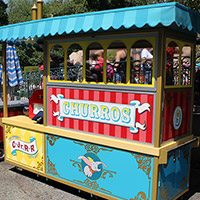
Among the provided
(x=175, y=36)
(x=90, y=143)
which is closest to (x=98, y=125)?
(x=90, y=143)

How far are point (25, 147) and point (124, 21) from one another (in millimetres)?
2869

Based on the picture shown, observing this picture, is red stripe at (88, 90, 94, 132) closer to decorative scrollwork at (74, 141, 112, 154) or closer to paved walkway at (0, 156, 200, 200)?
decorative scrollwork at (74, 141, 112, 154)

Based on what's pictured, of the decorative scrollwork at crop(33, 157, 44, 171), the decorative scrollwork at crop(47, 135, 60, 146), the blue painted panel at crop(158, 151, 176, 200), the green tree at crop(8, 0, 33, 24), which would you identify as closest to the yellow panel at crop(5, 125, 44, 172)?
the decorative scrollwork at crop(33, 157, 44, 171)

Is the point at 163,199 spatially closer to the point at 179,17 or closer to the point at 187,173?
the point at 187,173

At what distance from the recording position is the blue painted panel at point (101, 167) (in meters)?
3.33

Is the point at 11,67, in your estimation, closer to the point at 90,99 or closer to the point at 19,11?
the point at 90,99

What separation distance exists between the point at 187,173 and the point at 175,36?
206 cm

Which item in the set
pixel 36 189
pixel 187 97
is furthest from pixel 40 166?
pixel 187 97

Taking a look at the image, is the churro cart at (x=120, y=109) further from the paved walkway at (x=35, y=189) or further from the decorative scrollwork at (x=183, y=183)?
the paved walkway at (x=35, y=189)

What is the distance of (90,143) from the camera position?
149 inches

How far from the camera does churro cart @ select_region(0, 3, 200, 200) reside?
3.17 m

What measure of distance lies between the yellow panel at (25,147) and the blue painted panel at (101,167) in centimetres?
19

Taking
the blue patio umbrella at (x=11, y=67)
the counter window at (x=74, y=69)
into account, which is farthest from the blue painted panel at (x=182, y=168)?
the blue patio umbrella at (x=11, y=67)

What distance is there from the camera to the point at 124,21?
2994 mm
